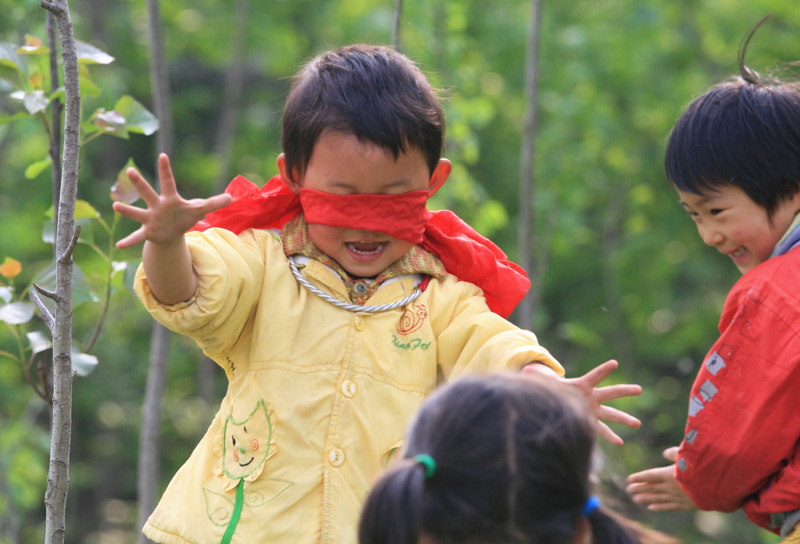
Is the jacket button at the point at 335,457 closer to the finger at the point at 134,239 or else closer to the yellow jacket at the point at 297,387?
the yellow jacket at the point at 297,387

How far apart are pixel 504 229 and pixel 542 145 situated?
897 millimetres

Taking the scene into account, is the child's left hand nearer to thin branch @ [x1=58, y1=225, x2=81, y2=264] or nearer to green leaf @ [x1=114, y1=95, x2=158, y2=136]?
thin branch @ [x1=58, y1=225, x2=81, y2=264]

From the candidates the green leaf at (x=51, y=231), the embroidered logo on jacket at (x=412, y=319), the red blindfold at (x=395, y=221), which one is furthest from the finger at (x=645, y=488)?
the green leaf at (x=51, y=231)

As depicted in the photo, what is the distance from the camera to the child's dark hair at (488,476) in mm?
1298

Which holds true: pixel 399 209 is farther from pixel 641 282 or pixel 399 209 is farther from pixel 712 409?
pixel 641 282

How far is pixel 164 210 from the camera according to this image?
1.63m

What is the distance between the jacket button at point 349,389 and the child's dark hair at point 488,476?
0.59 metres

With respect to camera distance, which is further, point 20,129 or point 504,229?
point 504,229

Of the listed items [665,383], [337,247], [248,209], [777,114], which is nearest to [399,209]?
A: [337,247]

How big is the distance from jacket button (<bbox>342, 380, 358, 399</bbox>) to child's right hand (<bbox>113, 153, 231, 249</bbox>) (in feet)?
1.76

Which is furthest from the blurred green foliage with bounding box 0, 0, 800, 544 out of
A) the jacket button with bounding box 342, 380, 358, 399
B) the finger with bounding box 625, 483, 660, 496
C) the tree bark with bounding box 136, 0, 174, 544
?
the jacket button with bounding box 342, 380, 358, 399

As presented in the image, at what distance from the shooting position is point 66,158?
158 centimetres

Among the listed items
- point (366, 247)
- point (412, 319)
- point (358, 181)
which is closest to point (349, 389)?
point (412, 319)

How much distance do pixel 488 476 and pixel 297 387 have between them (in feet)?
2.41
